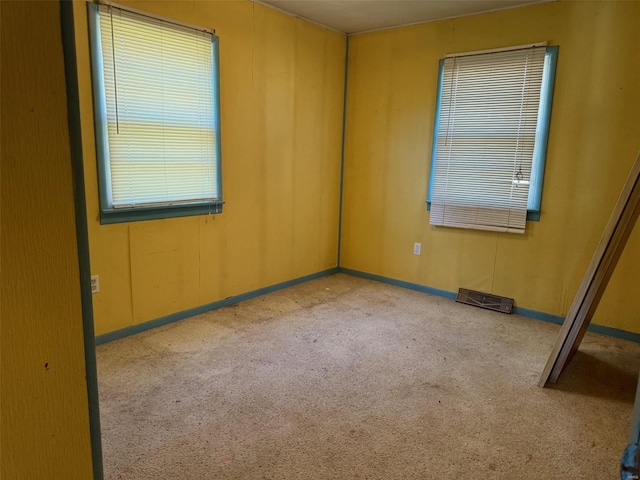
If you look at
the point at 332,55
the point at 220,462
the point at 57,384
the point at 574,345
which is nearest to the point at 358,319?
the point at 574,345

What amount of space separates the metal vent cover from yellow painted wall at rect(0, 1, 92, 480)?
11.9 feet

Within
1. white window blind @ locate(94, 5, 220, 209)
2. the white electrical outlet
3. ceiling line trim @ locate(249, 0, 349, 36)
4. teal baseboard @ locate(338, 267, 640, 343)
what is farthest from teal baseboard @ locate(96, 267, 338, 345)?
ceiling line trim @ locate(249, 0, 349, 36)

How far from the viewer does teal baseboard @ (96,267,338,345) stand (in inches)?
116

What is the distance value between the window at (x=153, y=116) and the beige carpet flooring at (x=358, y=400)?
0.99 metres

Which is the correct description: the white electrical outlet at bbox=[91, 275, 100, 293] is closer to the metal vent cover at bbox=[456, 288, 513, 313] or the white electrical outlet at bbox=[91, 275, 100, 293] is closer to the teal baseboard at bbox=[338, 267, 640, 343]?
the teal baseboard at bbox=[338, 267, 640, 343]

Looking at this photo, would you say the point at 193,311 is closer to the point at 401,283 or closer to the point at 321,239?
the point at 321,239

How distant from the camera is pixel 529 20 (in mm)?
3418

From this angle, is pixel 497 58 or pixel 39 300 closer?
pixel 39 300

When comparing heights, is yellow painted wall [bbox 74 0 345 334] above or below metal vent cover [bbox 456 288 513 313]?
above

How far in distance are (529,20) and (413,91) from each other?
1.07 meters

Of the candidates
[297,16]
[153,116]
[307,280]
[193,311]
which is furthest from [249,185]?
[297,16]

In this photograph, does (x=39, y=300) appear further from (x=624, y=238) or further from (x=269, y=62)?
(x=269, y=62)

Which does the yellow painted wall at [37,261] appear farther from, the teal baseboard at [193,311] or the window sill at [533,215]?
the window sill at [533,215]

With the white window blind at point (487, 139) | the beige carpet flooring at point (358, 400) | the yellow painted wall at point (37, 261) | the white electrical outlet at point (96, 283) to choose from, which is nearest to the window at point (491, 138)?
the white window blind at point (487, 139)
